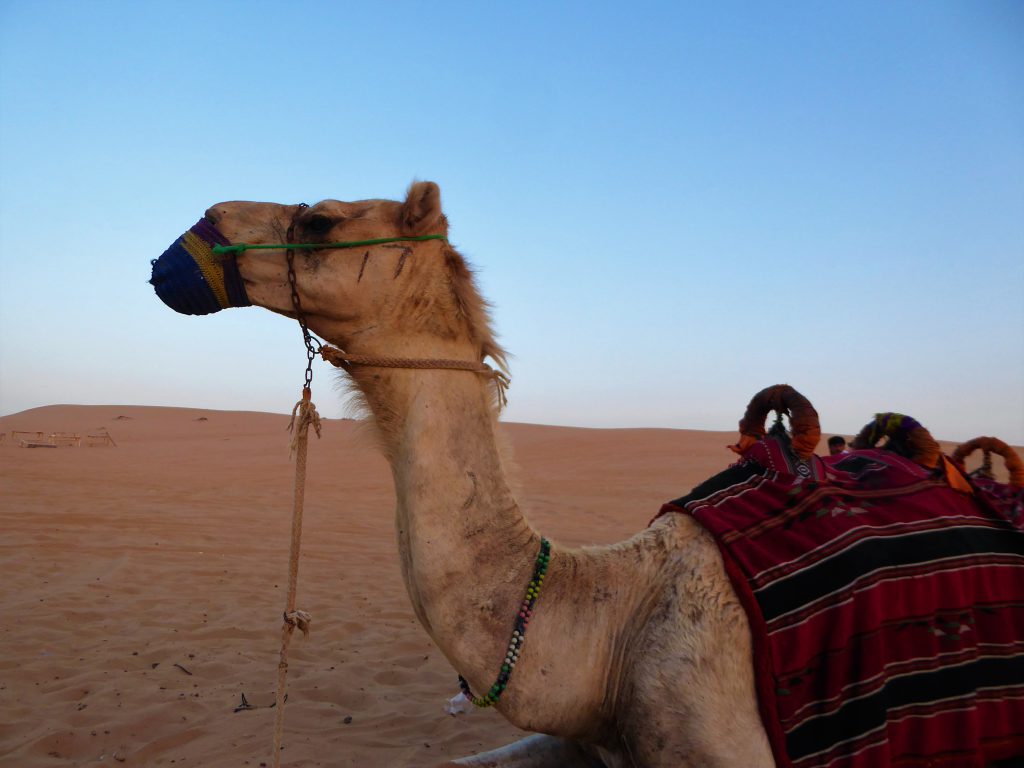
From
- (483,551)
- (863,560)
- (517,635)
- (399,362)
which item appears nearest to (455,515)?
(483,551)

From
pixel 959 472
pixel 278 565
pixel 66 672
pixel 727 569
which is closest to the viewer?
pixel 727 569

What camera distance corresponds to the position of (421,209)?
233cm

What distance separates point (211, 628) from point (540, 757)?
4473mm

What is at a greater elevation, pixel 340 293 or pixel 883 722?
pixel 340 293

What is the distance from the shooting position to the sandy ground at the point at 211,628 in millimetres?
4055

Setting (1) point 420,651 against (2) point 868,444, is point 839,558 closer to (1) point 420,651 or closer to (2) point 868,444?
(2) point 868,444

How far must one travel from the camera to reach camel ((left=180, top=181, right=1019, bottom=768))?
2027 mm

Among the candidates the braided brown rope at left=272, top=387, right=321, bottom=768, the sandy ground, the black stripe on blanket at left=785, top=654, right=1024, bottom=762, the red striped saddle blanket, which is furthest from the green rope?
the black stripe on blanket at left=785, top=654, right=1024, bottom=762

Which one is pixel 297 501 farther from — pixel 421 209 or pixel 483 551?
pixel 421 209

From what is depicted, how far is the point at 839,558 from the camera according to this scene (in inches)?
87.0

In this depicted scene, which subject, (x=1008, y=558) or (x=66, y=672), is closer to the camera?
(x=1008, y=558)

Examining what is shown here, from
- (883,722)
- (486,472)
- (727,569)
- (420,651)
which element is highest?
(486,472)

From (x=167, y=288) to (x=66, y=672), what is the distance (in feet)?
13.4

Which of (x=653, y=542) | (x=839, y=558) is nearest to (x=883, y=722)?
(x=839, y=558)
